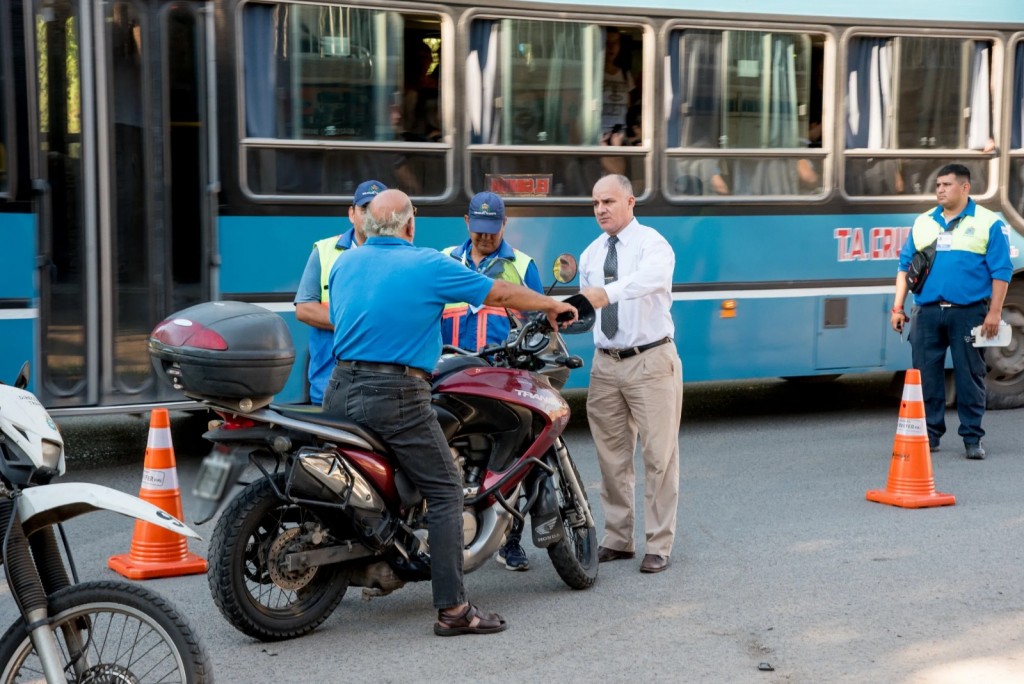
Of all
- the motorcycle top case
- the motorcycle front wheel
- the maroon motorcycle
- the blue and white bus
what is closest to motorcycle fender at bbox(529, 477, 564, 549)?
the maroon motorcycle

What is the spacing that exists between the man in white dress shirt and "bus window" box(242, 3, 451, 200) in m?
2.84

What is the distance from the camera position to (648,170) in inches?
381

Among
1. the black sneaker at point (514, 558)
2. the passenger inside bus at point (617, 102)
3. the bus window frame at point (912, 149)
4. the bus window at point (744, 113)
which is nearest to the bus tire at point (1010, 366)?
the bus window frame at point (912, 149)

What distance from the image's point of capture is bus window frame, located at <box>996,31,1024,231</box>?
35.2ft

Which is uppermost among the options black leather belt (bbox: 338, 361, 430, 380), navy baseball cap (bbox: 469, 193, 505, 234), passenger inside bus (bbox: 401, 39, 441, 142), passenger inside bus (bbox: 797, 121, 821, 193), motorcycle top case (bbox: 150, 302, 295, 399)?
passenger inside bus (bbox: 401, 39, 441, 142)

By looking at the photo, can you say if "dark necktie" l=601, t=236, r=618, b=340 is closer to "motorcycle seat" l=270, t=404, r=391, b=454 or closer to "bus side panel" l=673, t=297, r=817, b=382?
"motorcycle seat" l=270, t=404, r=391, b=454

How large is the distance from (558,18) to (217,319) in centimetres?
524

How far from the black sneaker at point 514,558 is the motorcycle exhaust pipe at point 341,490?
4.02 ft

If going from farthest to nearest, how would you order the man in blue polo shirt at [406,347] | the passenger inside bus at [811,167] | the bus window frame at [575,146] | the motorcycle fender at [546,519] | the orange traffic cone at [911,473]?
the passenger inside bus at [811,167]
the bus window frame at [575,146]
the orange traffic cone at [911,473]
the motorcycle fender at [546,519]
the man in blue polo shirt at [406,347]

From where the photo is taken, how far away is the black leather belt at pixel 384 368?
5090 millimetres

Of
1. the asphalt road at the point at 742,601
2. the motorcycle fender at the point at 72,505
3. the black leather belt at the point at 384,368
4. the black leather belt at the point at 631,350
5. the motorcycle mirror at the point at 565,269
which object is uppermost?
the motorcycle mirror at the point at 565,269

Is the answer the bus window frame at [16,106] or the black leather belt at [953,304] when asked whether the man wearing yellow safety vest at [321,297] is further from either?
the black leather belt at [953,304]

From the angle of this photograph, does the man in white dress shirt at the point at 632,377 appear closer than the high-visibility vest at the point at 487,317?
Yes

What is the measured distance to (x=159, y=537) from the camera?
246 inches
